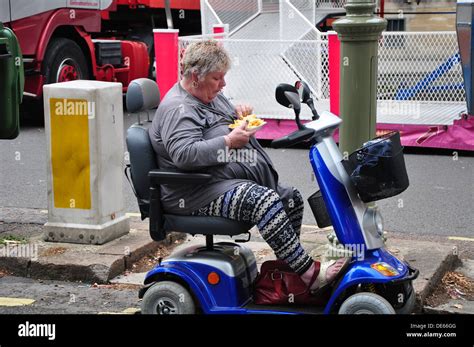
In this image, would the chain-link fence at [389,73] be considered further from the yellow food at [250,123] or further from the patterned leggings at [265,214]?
the patterned leggings at [265,214]

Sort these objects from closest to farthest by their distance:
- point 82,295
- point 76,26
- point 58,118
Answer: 1. point 82,295
2. point 58,118
3. point 76,26

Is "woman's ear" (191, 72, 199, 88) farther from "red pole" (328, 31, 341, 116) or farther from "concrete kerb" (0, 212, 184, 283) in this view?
"red pole" (328, 31, 341, 116)

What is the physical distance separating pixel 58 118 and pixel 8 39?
0.72 m

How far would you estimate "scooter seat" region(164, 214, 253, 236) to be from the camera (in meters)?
4.12

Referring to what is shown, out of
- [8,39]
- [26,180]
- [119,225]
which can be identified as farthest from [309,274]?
[26,180]

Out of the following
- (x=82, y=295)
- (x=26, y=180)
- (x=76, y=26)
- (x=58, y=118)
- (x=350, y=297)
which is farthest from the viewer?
(x=76, y=26)

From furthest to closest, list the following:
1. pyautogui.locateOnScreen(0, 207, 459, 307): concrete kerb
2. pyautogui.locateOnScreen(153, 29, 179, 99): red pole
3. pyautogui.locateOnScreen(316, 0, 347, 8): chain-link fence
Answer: pyautogui.locateOnScreen(316, 0, 347, 8): chain-link fence, pyautogui.locateOnScreen(153, 29, 179, 99): red pole, pyautogui.locateOnScreen(0, 207, 459, 307): concrete kerb

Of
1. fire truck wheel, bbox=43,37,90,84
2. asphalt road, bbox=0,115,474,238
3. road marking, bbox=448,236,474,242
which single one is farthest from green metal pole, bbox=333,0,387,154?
fire truck wheel, bbox=43,37,90,84

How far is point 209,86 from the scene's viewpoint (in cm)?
427

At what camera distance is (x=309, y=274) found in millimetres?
4152

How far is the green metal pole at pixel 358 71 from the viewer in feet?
15.5

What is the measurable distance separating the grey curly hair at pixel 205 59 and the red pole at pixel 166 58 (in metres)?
6.18

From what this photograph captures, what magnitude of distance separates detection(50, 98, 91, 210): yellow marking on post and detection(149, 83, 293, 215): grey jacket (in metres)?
1.39

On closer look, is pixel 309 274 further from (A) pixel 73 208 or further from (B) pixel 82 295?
(A) pixel 73 208
